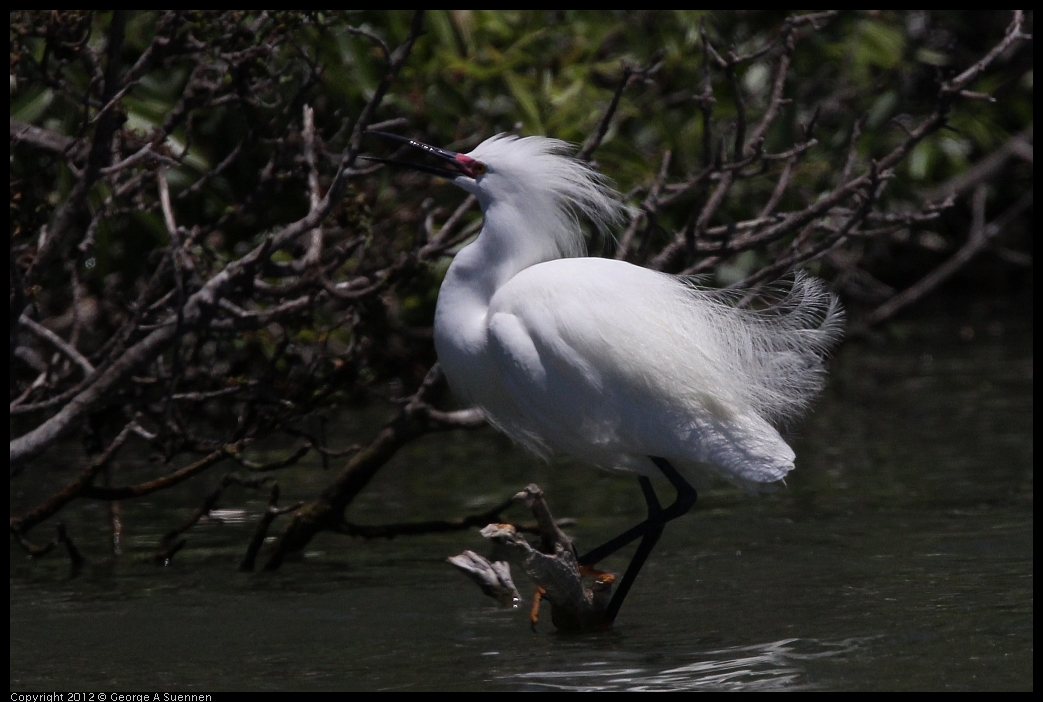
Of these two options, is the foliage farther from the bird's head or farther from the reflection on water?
the reflection on water

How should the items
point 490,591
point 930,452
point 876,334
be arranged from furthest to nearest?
point 876,334 → point 930,452 → point 490,591

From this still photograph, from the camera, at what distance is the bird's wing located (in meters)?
4.49

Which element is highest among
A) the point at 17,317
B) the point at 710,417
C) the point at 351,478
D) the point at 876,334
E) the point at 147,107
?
the point at 147,107

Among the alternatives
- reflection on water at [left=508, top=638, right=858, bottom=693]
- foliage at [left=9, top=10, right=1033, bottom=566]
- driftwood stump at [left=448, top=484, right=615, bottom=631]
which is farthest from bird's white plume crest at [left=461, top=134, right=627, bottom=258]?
reflection on water at [left=508, top=638, right=858, bottom=693]

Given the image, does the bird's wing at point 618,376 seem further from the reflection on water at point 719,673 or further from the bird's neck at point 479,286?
the reflection on water at point 719,673

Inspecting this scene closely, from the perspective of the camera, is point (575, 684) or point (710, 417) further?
point (710, 417)

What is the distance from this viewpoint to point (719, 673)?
390cm

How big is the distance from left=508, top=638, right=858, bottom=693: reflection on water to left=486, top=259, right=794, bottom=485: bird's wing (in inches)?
23.6

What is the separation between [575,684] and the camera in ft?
12.7

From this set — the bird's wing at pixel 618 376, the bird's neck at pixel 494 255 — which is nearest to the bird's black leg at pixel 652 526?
the bird's wing at pixel 618 376

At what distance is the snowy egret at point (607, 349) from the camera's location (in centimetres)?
450

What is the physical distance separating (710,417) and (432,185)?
355 centimetres
